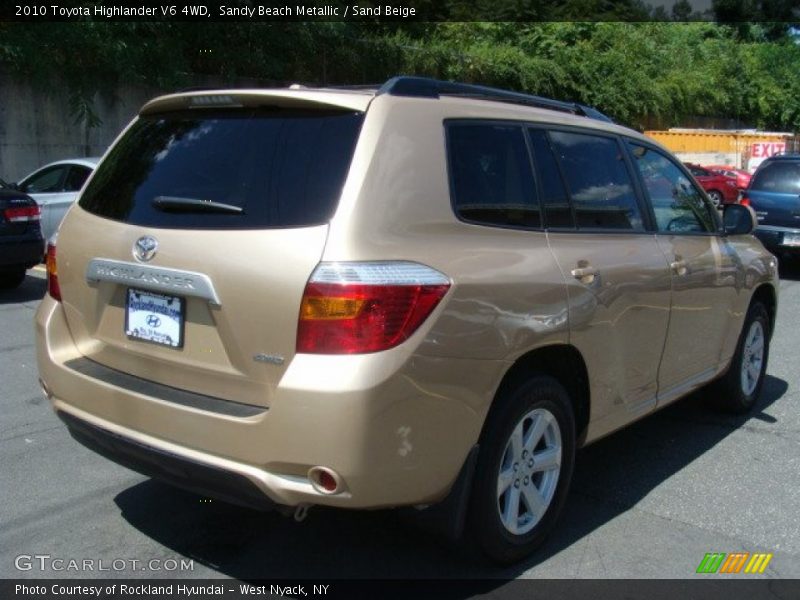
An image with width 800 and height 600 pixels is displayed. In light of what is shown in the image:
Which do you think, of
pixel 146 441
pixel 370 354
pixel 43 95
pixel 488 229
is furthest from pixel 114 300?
pixel 43 95

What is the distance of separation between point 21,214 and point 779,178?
1015 cm

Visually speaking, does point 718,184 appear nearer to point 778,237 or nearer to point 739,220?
point 778,237

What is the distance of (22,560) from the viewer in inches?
141

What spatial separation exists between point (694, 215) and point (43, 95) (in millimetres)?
15013

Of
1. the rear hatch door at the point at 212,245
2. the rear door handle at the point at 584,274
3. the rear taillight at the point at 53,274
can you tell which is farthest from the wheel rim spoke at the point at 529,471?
the rear taillight at the point at 53,274

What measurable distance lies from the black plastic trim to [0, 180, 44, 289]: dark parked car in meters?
6.43

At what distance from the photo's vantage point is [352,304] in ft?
9.40

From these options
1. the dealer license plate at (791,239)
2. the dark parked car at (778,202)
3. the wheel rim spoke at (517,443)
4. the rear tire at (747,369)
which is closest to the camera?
the wheel rim spoke at (517,443)

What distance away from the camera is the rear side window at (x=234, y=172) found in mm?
3068

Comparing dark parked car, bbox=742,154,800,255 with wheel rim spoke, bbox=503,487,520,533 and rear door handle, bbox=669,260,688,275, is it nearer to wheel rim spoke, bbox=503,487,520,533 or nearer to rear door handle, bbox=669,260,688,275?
rear door handle, bbox=669,260,688,275

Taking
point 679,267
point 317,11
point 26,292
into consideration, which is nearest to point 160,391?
point 679,267

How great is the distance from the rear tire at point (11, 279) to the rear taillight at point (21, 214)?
71 centimetres

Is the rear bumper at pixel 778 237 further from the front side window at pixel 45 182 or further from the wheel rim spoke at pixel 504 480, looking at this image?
the wheel rim spoke at pixel 504 480

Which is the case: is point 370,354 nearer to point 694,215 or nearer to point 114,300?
point 114,300
